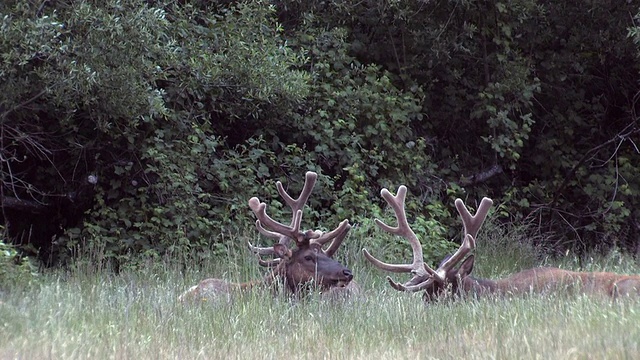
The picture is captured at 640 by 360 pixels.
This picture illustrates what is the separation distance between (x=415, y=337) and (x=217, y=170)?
6.95 m

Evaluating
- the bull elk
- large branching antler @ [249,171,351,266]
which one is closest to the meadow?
the bull elk

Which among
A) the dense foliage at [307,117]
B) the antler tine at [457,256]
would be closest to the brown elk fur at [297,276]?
the antler tine at [457,256]

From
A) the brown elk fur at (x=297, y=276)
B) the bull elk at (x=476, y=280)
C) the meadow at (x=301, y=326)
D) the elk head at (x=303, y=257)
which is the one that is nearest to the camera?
the meadow at (x=301, y=326)

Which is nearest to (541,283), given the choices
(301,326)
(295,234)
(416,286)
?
(416,286)

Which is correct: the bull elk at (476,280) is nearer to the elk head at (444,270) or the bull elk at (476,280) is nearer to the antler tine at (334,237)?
the elk head at (444,270)

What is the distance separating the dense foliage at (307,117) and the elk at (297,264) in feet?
6.22

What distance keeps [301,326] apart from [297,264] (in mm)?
2517

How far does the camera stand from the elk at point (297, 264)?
28.9ft

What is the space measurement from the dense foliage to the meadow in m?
2.66

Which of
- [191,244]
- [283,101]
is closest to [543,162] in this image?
[283,101]

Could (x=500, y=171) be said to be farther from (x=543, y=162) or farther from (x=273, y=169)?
(x=273, y=169)

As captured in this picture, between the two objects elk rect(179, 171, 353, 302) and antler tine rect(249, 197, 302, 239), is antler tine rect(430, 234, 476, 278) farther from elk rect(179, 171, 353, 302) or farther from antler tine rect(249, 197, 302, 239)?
antler tine rect(249, 197, 302, 239)

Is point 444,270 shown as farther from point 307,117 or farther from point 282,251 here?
point 307,117

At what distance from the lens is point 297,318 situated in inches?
289
